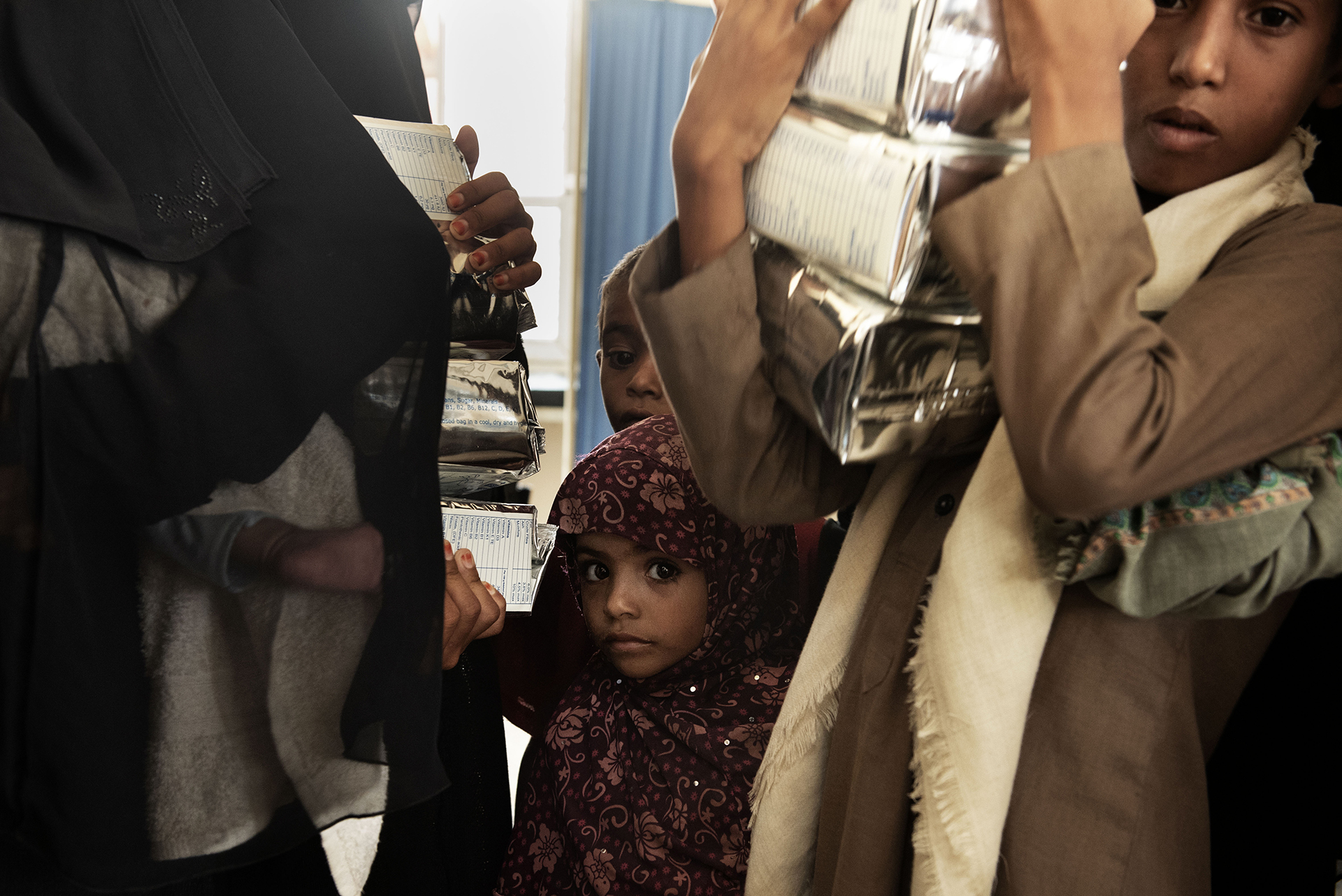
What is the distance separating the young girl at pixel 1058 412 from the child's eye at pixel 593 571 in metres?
0.51

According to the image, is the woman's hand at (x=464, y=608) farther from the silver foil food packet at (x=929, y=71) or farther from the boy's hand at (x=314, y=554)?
the silver foil food packet at (x=929, y=71)

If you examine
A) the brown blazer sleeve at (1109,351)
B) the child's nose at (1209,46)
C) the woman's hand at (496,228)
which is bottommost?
the woman's hand at (496,228)

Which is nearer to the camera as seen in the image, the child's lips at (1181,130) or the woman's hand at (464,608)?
the child's lips at (1181,130)

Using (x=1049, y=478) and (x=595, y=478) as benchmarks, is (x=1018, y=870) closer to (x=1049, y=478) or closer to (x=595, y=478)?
(x=1049, y=478)

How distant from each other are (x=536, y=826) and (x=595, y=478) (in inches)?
17.9

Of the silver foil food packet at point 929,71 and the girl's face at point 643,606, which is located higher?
the silver foil food packet at point 929,71

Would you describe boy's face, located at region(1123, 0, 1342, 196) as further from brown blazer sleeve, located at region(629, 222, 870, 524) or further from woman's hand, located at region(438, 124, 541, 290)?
woman's hand, located at region(438, 124, 541, 290)

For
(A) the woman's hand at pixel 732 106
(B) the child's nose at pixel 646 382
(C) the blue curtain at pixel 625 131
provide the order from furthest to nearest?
1. (C) the blue curtain at pixel 625 131
2. (B) the child's nose at pixel 646 382
3. (A) the woman's hand at pixel 732 106

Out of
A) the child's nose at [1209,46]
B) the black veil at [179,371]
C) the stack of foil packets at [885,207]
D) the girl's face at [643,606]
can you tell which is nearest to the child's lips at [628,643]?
the girl's face at [643,606]

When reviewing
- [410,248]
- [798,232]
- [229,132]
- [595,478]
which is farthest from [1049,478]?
[595,478]

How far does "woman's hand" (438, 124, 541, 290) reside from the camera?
3.23 feet

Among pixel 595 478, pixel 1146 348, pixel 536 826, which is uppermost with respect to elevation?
pixel 1146 348

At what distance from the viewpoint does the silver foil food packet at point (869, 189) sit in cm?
60

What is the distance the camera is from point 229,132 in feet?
2.23
